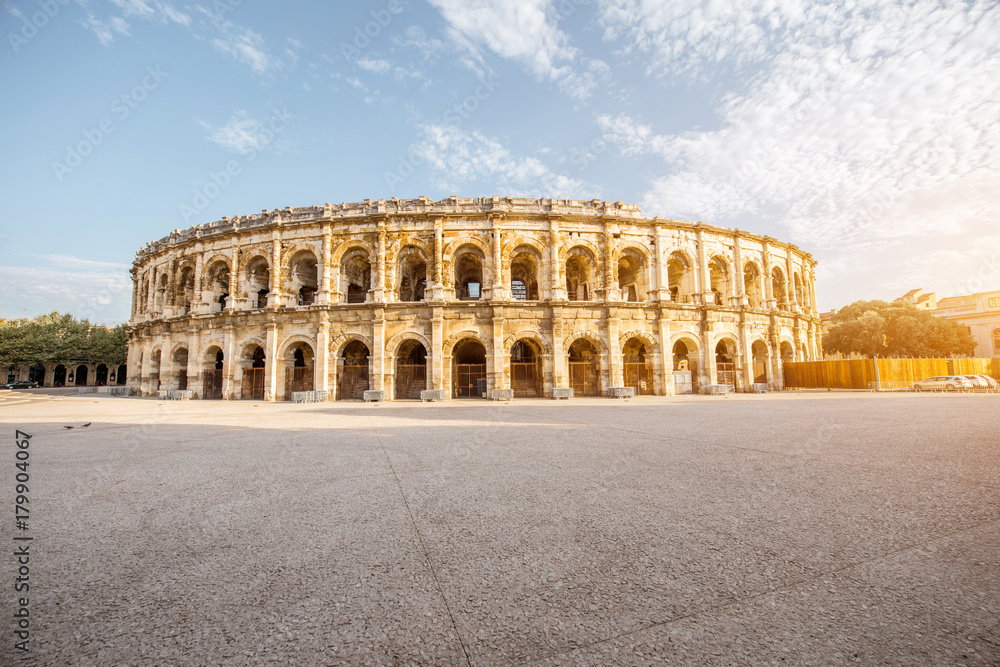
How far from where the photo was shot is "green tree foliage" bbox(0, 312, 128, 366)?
3512 cm

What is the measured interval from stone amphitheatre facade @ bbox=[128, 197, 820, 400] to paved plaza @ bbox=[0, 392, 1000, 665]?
14.0 meters

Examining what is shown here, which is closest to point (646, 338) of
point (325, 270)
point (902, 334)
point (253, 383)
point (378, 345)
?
point (378, 345)

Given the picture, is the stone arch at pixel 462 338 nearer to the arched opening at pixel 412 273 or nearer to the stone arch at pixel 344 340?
the arched opening at pixel 412 273

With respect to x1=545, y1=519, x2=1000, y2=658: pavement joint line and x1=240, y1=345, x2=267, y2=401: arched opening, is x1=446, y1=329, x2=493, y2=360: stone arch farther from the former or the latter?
x1=545, y1=519, x2=1000, y2=658: pavement joint line

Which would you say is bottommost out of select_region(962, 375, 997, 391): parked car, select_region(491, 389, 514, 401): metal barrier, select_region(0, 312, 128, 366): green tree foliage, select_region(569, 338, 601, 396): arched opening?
select_region(962, 375, 997, 391): parked car

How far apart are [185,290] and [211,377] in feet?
20.8

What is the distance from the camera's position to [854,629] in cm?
168

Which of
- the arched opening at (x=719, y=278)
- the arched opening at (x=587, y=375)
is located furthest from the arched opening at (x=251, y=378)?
the arched opening at (x=719, y=278)

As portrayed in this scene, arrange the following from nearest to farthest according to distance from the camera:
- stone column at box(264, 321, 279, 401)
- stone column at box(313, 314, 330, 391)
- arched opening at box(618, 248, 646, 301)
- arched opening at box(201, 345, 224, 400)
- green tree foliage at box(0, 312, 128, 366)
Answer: stone column at box(313, 314, 330, 391) → stone column at box(264, 321, 279, 401) → arched opening at box(618, 248, 646, 301) → arched opening at box(201, 345, 224, 400) → green tree foliage at box(0, 312, 128, 366)

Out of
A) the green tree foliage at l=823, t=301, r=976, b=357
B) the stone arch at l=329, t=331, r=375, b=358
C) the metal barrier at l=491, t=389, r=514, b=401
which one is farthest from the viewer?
the green tree foliage at l=823, t=301, r=976, b=357

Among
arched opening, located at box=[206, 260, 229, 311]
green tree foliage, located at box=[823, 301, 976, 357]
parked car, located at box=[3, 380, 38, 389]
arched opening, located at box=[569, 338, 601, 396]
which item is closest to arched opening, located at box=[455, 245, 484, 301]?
arched opening, located at box=[569, 338, 601, 396]

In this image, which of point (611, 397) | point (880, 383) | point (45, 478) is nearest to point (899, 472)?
point (45, 478)

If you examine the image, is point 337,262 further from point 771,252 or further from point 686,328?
point 771,252

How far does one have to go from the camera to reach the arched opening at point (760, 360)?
2308cm
